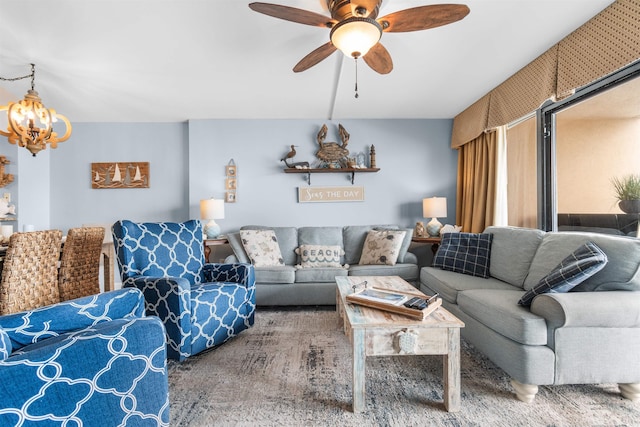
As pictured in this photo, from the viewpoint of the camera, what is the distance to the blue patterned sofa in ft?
2.94

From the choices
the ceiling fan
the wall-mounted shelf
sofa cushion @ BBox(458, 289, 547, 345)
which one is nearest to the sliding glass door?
sofa cushion @ BBox(458, 289, 547, 345)

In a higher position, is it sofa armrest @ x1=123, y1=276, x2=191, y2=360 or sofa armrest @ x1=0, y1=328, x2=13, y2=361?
sofa armrest @ x1=0, y1=328, x2=13, y2=361

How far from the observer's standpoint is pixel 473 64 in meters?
2.74

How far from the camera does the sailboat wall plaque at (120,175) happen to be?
4312 mm

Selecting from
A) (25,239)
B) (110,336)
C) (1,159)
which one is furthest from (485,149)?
(1,159)

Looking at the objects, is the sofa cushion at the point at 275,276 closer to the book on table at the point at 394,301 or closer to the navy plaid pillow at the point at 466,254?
the book on table at the point at 394,301

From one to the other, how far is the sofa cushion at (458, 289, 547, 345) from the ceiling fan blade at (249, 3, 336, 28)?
192cm

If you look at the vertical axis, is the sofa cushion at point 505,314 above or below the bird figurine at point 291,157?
below

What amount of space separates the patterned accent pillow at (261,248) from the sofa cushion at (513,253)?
2.19m

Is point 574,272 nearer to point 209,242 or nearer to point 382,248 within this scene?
point 382,248

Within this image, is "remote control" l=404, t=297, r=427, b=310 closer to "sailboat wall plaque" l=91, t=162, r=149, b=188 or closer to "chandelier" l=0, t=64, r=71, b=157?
"chandelier" l=0, t=64, r=71, b=157

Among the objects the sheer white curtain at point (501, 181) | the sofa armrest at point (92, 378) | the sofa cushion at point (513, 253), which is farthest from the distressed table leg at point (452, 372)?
the sheer white curtain at point (501, 181)

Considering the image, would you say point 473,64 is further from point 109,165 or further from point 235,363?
point 109,165

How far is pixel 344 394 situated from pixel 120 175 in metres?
4.19
